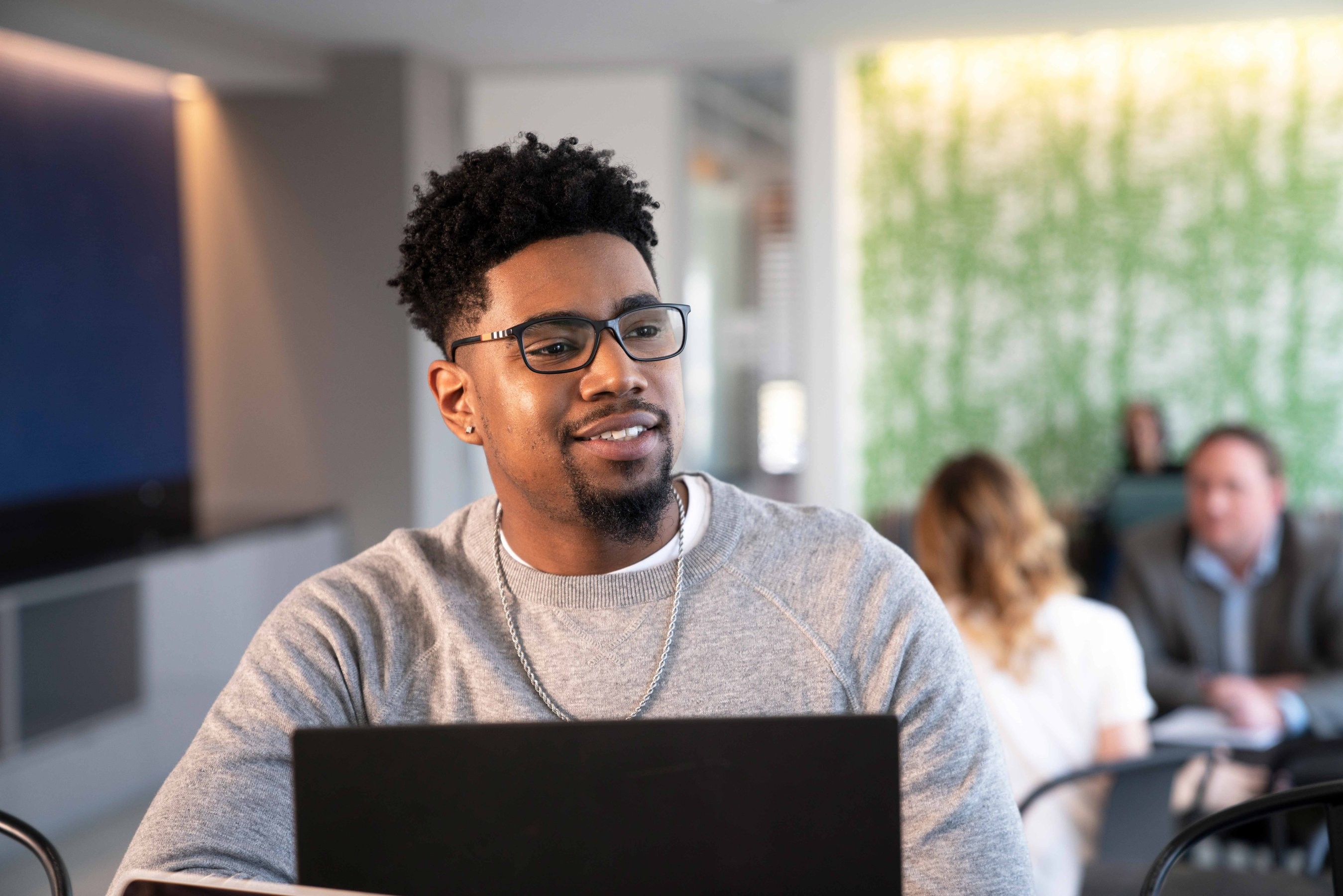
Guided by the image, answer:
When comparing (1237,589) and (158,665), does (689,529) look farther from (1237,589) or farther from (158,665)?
(158,665)

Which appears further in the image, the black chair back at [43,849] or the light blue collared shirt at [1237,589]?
the light blue collared shirt at [1237,589]

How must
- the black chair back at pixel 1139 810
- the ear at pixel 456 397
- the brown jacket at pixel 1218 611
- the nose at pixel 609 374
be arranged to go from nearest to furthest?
the nose at pixel 609 374, the ear at pixel 456 397, the black chair back at pixel 1139 810, the brown jacket at pixel 1218 611

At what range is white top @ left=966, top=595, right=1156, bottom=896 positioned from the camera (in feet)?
7.14

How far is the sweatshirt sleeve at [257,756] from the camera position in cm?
103

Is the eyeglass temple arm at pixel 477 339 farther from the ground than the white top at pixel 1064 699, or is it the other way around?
the eyeglass temple arm at pixel 477 339

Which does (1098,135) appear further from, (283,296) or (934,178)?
(283,296)

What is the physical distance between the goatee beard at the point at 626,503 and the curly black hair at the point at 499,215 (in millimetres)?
208

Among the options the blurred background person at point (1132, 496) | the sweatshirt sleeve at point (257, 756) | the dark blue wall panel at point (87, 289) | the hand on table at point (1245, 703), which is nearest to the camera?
the sweatshirt sleeve at point (257, 756)

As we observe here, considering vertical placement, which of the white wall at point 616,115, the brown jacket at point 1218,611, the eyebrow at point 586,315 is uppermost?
the white wall at point 616,115

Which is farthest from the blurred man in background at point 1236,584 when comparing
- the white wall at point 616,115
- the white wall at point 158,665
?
the white wall at point 616,115

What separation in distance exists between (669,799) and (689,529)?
505mm

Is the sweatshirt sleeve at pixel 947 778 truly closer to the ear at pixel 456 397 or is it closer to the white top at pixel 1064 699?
the ear at pixel 456 397

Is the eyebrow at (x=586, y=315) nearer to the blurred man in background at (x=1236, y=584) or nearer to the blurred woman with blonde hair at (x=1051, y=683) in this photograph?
the blurred woman with blonde hair at (x=1051, y=683)

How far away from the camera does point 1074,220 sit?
18.6 feet
